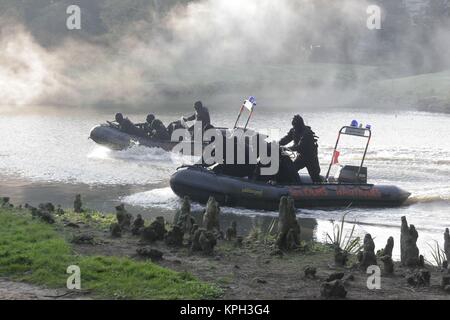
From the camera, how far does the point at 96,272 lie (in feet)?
34.9

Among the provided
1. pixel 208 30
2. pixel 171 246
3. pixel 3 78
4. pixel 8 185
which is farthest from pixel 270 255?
pixel 208 30

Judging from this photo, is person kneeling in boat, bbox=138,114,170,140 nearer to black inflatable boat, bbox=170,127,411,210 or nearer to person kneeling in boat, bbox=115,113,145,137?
person kneeling in boat, bbox=115,113,145,137

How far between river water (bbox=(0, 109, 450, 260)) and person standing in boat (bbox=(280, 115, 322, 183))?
145 centimetres

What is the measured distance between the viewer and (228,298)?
9781 mm

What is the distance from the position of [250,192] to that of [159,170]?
308 inches

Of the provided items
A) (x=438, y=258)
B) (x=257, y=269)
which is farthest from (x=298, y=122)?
(x=257, y=269)

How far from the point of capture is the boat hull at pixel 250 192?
19.1 m

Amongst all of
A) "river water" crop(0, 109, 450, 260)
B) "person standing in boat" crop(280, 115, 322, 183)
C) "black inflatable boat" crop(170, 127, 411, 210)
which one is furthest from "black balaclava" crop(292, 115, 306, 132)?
"river water" crop(0, 109, 450, 260)

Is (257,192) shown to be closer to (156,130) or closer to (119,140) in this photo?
(156,130)

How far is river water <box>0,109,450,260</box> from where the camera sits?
18797 mm

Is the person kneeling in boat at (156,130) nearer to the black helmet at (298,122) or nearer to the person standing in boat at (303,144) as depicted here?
the person standing in boat at (303,144)

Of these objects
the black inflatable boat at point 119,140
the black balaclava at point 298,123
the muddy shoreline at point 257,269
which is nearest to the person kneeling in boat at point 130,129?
the black inflatable boat at point 119,140

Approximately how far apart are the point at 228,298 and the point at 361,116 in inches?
1731

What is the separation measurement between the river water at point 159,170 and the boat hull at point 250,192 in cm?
27
